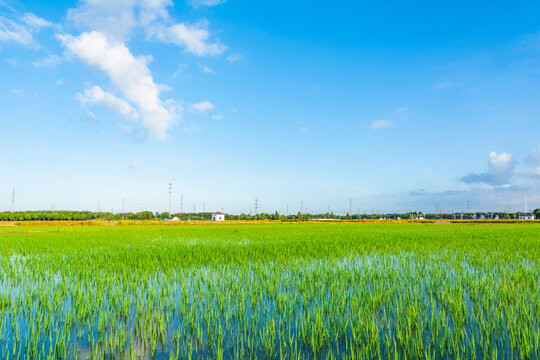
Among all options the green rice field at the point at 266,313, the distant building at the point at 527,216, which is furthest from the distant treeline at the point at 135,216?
the green rice field at the point at 266,313

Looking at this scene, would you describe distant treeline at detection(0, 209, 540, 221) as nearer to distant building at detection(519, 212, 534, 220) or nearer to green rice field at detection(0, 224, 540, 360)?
distant building at detection(519, 212, 534, 220)

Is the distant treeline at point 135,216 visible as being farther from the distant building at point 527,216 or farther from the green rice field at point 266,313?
the green rice field at point 266,313

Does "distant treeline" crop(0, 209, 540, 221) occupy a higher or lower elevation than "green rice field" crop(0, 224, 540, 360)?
lower

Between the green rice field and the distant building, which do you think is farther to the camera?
the distant building

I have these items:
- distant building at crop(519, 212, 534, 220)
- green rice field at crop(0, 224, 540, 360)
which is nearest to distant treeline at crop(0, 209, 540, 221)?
distant building at crop(519, 212, 534, 220)

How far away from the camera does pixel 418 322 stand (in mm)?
3613

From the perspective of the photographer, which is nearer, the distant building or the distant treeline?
the distant treeline

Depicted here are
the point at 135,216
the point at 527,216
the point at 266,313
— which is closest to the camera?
the point at 266,313

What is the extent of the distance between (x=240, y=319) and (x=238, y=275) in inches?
97.1

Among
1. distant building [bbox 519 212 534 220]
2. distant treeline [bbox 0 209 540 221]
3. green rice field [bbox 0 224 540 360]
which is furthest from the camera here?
distant building [bbox 519 212 534 220]

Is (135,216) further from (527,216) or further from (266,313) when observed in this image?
(527,216)

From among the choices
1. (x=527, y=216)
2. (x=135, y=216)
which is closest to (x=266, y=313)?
(x=135, y=216)

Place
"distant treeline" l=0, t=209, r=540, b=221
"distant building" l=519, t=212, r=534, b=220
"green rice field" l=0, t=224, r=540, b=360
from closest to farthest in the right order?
"green rice field" l=0, t=224, r=540, b=360
"distant treeline" l=0, t=209, r=540, b=221
"distant building" l=519, t=212, r=534, b=220

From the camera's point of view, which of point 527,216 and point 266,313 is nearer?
point 266,313
